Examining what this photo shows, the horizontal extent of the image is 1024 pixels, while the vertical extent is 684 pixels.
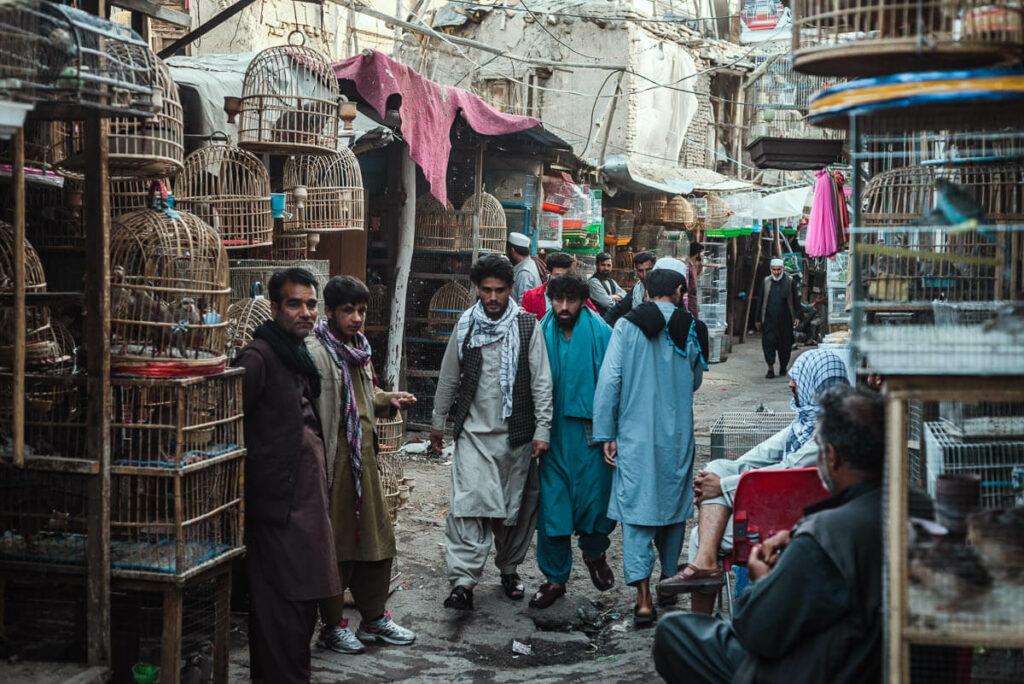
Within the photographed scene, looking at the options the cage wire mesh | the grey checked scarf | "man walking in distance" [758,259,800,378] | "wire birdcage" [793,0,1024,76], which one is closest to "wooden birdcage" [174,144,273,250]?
the grey checked scarf

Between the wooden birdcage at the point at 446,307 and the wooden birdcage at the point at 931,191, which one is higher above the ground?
the wooden birdcage at the point at 931,191

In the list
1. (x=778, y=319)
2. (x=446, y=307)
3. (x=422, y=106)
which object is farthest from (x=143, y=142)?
(x=778, y=319)

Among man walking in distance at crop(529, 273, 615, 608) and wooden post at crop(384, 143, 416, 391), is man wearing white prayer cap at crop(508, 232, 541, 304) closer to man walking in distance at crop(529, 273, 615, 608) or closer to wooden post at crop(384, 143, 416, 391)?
wooden post at crop(384, 143, 416, 391)

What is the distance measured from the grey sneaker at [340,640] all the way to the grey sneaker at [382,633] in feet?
0.39

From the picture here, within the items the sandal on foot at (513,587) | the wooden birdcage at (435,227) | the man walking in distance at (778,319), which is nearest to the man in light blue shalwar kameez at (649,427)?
the sandal on foot at (513,587)

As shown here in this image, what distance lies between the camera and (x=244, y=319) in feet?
22.8

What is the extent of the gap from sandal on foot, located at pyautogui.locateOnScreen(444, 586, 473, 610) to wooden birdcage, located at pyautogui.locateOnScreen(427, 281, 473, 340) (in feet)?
17.9

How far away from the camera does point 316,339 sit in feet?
18.9

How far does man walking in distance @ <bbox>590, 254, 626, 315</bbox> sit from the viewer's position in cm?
1328

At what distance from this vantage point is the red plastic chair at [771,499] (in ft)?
16.1

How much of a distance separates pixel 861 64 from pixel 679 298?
3.26 m

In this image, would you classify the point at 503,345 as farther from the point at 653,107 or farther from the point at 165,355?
the point at 653,107

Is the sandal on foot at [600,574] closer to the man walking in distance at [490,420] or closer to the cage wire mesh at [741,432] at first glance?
the man walking in distance at [490,420]

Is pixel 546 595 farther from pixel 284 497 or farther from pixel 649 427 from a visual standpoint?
pixel 284 497
